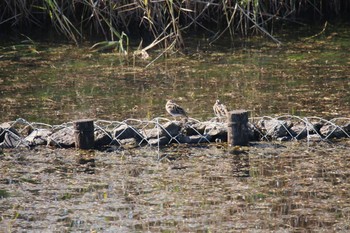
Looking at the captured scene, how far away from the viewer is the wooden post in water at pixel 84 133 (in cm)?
680

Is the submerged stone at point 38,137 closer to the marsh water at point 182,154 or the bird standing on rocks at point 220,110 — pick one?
the marsh water at point 182,154

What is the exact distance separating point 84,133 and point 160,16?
3.50 meters

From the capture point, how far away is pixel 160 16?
33.1 ft

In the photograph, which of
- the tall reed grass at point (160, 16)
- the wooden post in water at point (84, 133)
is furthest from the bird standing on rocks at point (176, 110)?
the tall reed grass at point (160, 16)

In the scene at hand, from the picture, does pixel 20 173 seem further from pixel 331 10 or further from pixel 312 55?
pixel 331 10

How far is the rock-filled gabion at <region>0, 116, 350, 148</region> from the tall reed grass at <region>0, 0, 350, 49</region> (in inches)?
104

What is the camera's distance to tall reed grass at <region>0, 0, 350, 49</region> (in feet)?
33.0

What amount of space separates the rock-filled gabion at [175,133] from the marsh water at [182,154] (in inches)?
4.5

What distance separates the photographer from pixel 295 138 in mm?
6949

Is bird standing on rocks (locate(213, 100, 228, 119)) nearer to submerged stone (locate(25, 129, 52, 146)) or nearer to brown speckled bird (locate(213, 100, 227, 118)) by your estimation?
brown speckled bird (locate(213, 100, 227, 118))

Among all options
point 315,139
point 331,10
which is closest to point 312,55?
point 331,10

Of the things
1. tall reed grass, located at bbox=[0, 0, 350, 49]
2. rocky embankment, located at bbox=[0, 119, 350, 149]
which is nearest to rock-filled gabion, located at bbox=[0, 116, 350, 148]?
rocky embankment, located at bbox=[0, 119, 350, 149]

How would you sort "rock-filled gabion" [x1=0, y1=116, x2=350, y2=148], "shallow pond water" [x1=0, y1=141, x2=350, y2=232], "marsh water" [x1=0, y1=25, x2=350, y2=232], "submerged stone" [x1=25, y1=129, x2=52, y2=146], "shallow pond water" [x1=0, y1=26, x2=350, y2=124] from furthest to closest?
"shallow pond water" [x1=0, y1=26, x2=350, y2=124], "submerged stone" [x1=25, y1=129, x2=52, y2=146], "rock-filled gabion" [x1=0, y1=116, x2=350, y2=148], "marsh water" [x1=0, y1=25, x2=350, y2=232], "shallow pond water" [x1=0, y1=141, x2=350, y2=232]

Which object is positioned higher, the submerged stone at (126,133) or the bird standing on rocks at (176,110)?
the bird standing on rocks at (176,110)
